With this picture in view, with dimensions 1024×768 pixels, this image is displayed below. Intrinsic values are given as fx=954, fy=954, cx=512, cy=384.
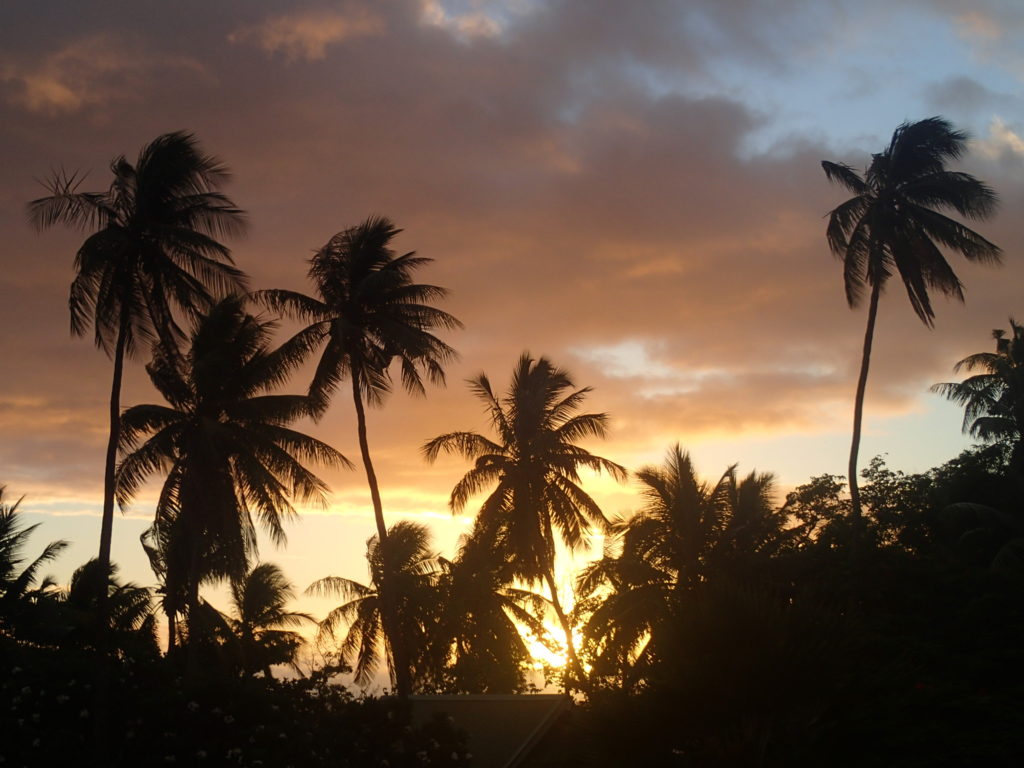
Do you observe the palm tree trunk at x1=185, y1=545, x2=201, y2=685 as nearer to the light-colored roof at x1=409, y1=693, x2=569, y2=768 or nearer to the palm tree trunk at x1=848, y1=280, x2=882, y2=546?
the light-colored roof at x1=409, y1=693, x2=569, y2=768

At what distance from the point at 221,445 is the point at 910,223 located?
21559 mm

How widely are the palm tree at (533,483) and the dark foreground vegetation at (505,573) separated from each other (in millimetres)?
100

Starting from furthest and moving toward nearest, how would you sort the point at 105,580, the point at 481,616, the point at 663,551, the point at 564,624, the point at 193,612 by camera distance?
1. the point at 481,616
2. the point at 564,624
3. the point at 663,551
4. the point at 193,612
5. the point at 105,580

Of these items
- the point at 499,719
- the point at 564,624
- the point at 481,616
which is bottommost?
the point at 499,719

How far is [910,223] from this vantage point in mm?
29469

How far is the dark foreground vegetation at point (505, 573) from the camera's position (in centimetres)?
1597

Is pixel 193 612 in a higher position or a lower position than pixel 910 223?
lower

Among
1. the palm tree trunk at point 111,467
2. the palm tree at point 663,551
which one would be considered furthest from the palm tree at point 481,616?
the palm tree trunk at point 111,467

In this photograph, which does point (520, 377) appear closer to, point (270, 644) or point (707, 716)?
point (270, 644)

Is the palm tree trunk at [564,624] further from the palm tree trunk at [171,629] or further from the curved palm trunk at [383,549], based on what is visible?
the palm tree trunk at [171,629]

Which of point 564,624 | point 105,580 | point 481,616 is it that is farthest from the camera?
point 481,616

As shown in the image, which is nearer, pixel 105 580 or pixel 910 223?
pixel 105 580

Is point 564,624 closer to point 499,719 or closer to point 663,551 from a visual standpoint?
point 663,551

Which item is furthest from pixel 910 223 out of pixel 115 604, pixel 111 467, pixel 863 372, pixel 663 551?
pixel 115 604
